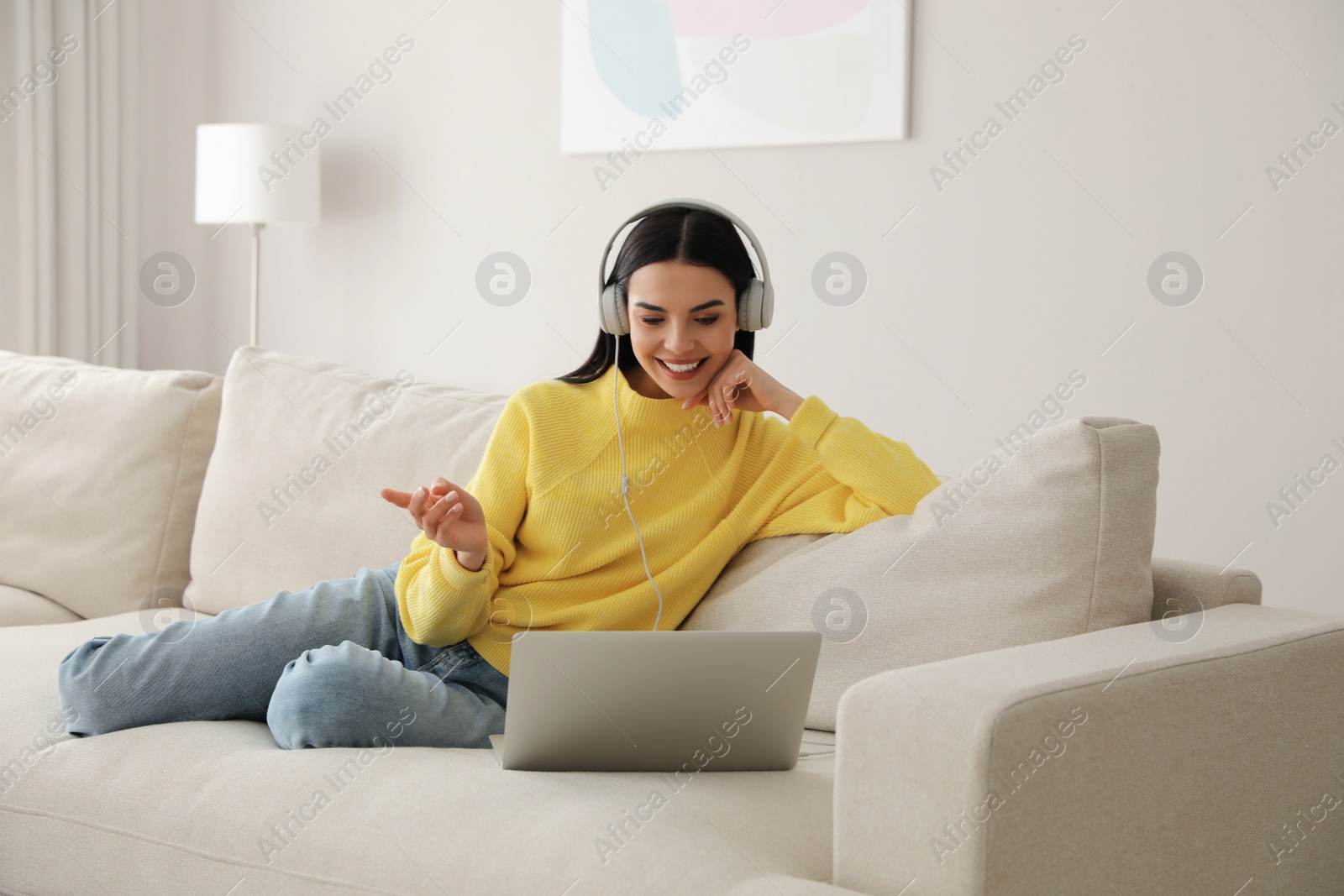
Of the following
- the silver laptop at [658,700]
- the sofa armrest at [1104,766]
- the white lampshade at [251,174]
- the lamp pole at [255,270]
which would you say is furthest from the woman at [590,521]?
the lamp pole at [255,270]

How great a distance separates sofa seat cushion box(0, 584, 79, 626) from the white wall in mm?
1629

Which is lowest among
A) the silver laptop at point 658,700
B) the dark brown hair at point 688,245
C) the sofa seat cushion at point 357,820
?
the sofa seat cushion at point 357,820

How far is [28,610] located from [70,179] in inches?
92.2

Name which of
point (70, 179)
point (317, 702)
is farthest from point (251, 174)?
point (317, 702)

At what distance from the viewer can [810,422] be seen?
168 cm

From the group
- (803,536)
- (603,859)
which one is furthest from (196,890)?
(803,536)

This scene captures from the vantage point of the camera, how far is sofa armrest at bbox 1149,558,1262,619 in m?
1.52

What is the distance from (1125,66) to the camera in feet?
8.84

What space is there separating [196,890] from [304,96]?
3.28 metres

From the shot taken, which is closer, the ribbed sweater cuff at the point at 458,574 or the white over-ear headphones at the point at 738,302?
the ribbed sweater cuff at the point at 458,574

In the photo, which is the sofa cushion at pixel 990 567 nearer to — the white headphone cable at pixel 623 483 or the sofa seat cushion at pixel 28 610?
the white headphone cable at pixel 623 483

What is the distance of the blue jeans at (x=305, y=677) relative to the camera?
145 centimetres

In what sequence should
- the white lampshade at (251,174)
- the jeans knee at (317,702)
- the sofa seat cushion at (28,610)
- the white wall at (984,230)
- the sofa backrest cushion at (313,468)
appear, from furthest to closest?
the white lampshade at (251,174), the white wall at (984,230), the sofa seat cushion at (28,610), the sofa backrest cushion at (313,468), the jeans knee at (317,702)

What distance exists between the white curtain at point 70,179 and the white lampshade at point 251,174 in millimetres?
640
